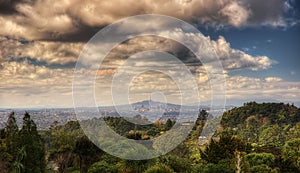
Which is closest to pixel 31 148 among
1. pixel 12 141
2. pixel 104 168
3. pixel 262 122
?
pixel 12 141

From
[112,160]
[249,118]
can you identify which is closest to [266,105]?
[249,118]

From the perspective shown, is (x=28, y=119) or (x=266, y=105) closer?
(x=28, y=119)

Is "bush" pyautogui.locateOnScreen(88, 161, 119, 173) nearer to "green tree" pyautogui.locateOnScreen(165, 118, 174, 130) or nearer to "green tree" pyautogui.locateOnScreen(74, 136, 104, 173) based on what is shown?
"green tree" pyautogui.locateOnScreen(74, 136, 104, 173)

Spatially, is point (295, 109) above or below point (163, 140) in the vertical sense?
above

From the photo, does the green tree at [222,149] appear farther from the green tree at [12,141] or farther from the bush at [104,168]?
the green tree at [12,141]

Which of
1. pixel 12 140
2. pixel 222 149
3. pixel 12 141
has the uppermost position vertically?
pixel 12 140

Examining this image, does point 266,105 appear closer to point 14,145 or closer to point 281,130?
point 281,130

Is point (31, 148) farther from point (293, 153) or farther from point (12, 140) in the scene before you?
point (293, 153)

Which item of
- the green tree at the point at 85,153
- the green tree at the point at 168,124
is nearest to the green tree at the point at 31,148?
the green tree at the point at 85,153
